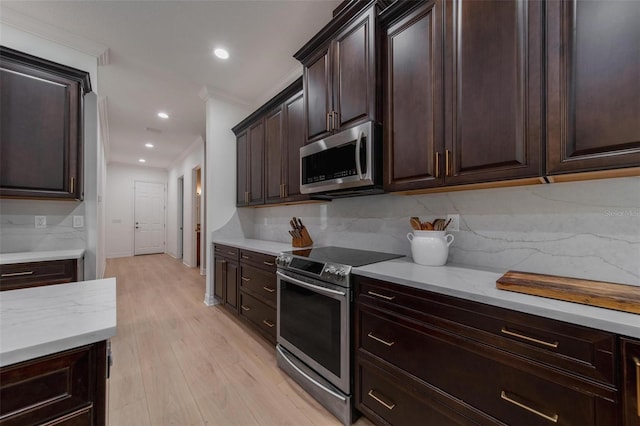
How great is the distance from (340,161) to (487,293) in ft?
4.11

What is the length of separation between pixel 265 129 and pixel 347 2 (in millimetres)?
1596

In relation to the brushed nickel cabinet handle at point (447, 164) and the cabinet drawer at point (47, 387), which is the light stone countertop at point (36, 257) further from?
the brushed nickel cabinet handle at point (447, 164)

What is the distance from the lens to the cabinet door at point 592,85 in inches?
36.9

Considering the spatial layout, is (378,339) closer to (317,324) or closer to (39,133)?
(317,324)

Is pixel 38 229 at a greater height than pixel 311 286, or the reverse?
pixel 38 229

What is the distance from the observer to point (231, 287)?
301cm

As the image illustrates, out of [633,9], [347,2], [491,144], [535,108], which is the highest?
[347,2]

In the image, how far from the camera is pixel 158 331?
8.87 ft

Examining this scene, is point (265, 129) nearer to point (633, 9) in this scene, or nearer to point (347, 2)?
point (347, 2)

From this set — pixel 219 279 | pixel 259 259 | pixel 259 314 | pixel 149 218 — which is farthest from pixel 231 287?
pixel 149 218

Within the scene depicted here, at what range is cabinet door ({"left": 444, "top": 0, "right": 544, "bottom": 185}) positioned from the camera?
3.73 feet

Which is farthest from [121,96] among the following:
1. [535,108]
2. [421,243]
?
[535,108]

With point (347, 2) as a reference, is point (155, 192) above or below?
below

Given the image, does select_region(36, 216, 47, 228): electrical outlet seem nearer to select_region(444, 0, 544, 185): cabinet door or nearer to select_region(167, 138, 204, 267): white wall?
select_region(167, 138, 204, 267): white wall
